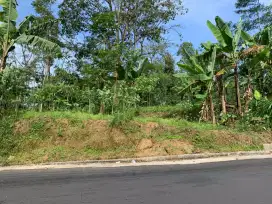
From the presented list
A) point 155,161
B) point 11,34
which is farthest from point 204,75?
point 11,34

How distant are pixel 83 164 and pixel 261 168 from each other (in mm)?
5482

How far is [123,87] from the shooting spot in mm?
17547

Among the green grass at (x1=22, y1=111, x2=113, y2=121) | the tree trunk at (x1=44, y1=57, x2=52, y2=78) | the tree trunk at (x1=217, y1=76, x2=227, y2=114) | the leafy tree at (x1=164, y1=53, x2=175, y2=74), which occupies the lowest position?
Result: the green grass at (x1=22, y1=111, x2=113, y2=121)

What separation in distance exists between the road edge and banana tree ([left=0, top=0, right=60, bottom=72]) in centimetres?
670

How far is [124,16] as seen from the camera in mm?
23000

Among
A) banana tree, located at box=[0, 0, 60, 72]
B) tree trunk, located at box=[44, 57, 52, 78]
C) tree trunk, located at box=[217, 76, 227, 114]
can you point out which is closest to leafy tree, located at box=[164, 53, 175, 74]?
tree trunk, located at box=[44, 57, 52, 78]

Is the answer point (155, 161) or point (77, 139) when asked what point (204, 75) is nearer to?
point (155, 161)

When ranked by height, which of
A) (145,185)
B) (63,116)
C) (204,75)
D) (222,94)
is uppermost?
(204,75)

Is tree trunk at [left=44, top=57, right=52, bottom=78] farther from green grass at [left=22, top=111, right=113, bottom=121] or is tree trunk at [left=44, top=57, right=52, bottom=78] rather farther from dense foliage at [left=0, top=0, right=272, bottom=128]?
green grass at [left=22, top=111, right=113, bottom=121]

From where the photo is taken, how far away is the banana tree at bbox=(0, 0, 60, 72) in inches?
608

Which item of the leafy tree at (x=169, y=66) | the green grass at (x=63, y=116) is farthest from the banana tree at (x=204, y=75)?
the leafy tree at (x=169, y=66)

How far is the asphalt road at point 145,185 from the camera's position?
5.77 metres

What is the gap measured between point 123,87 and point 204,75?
437cm

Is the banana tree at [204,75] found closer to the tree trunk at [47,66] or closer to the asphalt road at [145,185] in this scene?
the asphalt road at [145,185]
